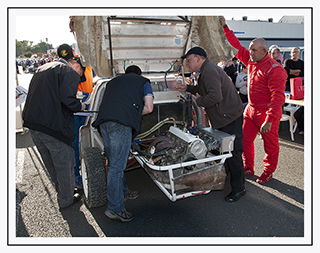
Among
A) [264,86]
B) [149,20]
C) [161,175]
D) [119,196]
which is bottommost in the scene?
[119,196]

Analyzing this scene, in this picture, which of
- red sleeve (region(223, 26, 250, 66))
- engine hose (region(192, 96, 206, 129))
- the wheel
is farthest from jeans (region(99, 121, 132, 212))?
red sleeve (region(223, 26, 250, 66))

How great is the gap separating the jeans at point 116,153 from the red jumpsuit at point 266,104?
211 centimetres

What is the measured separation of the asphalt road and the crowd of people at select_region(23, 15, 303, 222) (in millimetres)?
185

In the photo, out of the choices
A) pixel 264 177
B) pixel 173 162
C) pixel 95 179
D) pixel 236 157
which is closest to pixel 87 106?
pixel 95 179

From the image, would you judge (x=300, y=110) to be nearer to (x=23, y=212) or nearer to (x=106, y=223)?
(x=106, y=223)

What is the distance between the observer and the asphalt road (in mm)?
2789

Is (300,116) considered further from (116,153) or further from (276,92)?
(116,153)

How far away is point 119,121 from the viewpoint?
108 inches

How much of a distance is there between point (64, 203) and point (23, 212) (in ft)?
1.75

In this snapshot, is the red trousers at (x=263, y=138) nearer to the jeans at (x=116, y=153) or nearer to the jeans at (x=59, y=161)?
the jeans at (x=116, y=153)

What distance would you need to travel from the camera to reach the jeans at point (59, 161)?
3.06 m

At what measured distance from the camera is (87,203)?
10.8 feet

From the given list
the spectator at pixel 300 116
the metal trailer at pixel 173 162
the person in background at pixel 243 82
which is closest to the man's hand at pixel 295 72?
the spectator at pixel 300 116
